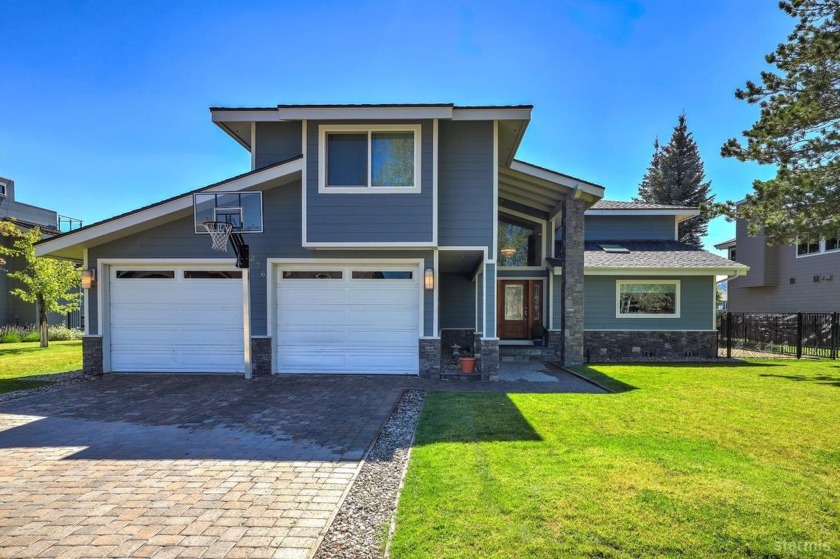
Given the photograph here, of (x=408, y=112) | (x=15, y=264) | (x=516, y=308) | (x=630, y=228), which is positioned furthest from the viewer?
(x=15, y=264)

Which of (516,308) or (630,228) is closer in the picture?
(516,308)

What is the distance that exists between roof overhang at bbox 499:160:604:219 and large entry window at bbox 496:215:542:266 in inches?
61.1

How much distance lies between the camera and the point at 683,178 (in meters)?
30.4

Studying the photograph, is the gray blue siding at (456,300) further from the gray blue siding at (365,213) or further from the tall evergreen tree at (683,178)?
the tall evergreen tree at (683,178)

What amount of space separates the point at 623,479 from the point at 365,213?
6.85 meters

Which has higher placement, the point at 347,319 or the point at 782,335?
the point at 347,319

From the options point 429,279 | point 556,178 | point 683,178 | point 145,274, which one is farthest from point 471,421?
point 683,178

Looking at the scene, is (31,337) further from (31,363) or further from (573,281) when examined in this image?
(573,281)

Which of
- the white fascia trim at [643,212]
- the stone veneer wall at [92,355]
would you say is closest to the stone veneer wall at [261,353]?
the stone veneer wall at [92,355]

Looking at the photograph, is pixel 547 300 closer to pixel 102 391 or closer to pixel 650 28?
pixel 650 28

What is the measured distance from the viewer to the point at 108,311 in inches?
389

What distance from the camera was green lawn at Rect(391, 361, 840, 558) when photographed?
2.96 metres

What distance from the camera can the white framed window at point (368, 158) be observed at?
900 centimetres

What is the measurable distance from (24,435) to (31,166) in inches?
945
